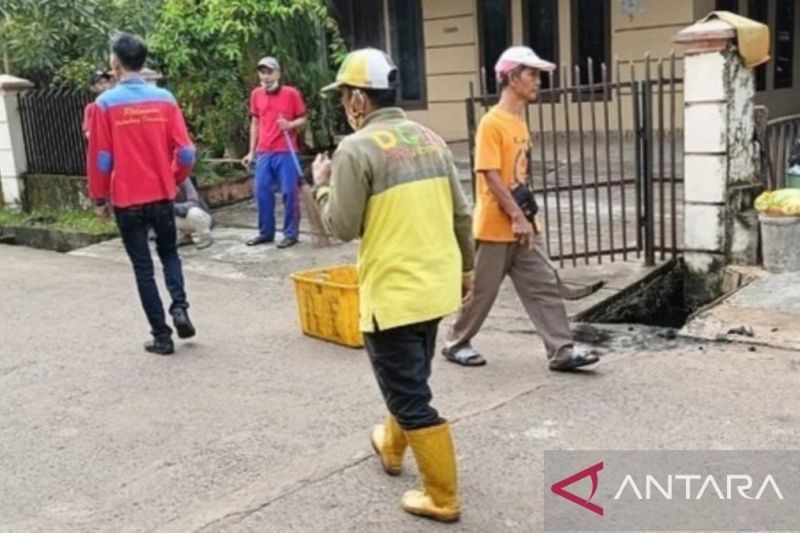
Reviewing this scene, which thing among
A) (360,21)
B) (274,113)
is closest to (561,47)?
(360,21)

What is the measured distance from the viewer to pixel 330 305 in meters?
5.73

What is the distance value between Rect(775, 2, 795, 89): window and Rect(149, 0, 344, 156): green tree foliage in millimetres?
6691

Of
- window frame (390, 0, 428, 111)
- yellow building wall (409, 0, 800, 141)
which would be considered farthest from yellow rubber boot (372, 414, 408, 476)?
window frame (390, 0, 428, 111)

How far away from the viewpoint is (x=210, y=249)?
895cm

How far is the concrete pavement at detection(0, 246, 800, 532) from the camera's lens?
3689mm

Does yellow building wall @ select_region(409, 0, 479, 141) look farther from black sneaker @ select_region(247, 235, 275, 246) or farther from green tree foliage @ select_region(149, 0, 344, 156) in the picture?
black sneaker @ select_region(247, 235, 275, 246)

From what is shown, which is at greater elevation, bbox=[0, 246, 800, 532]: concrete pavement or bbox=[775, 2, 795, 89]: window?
bbox=[775, 2, 795, 89]: window

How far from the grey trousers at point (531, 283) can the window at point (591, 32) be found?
888cm

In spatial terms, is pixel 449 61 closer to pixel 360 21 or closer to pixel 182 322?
pixel 360 21

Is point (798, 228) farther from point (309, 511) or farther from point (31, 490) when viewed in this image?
point (31, 490)

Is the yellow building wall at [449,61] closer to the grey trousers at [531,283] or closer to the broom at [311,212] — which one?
the broom at [311,212]

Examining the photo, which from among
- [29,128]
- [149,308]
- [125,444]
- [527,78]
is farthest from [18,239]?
[527,78]

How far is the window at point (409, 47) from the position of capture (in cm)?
1541

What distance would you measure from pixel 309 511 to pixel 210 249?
566 centimetres
